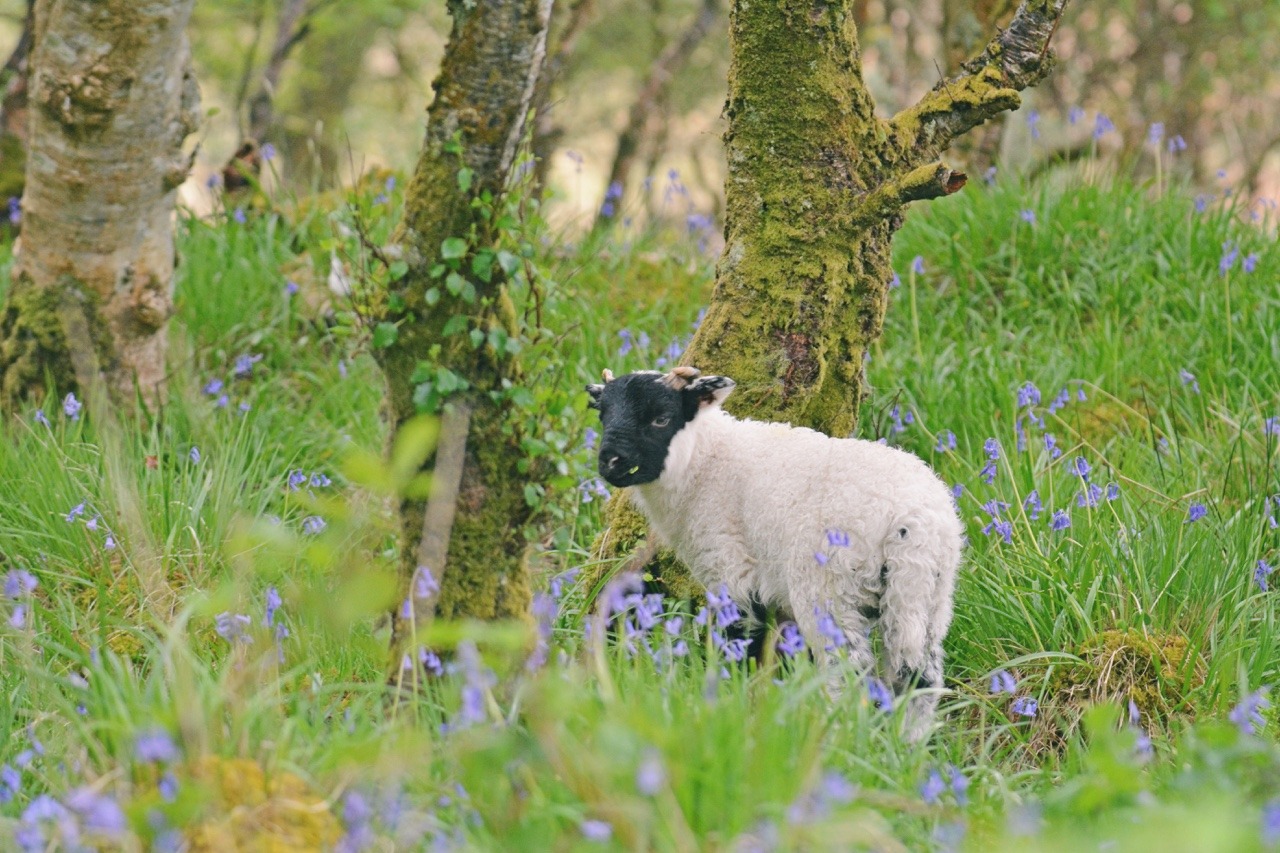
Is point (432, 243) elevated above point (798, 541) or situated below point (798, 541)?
above

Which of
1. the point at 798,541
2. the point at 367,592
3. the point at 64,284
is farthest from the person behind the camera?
the point at 64,284

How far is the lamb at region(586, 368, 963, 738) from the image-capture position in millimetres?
3879

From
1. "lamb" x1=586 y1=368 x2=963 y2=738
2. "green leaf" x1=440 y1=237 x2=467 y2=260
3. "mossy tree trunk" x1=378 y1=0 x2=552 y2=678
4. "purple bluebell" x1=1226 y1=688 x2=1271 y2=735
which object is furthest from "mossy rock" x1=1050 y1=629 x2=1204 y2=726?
"green leaf" x1=440 y1=237 x2=467 y2=260

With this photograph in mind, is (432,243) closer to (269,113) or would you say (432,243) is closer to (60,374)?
(60,374)

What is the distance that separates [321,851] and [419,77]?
639 inches

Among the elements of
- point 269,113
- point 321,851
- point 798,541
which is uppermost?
point 269,113

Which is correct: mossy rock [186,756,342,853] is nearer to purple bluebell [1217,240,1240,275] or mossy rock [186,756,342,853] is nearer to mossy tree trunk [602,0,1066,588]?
mossy tree trunk [602,0,1066,588]

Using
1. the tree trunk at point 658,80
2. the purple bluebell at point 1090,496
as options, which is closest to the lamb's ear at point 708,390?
the purple bluebell at point 1090,496

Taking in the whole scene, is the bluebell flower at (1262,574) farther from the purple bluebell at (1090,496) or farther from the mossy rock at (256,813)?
the mossy rock at (256,813)

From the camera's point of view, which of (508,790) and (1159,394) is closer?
(508,790)

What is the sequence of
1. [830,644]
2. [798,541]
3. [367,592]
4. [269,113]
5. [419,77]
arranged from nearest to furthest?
[367,592] → [830,644] → [798,541] → [269,113] → [419,77]

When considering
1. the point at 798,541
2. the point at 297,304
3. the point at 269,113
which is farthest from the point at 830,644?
the point at 269,113

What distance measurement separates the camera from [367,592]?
247 cm

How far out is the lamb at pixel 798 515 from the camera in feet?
12.7
